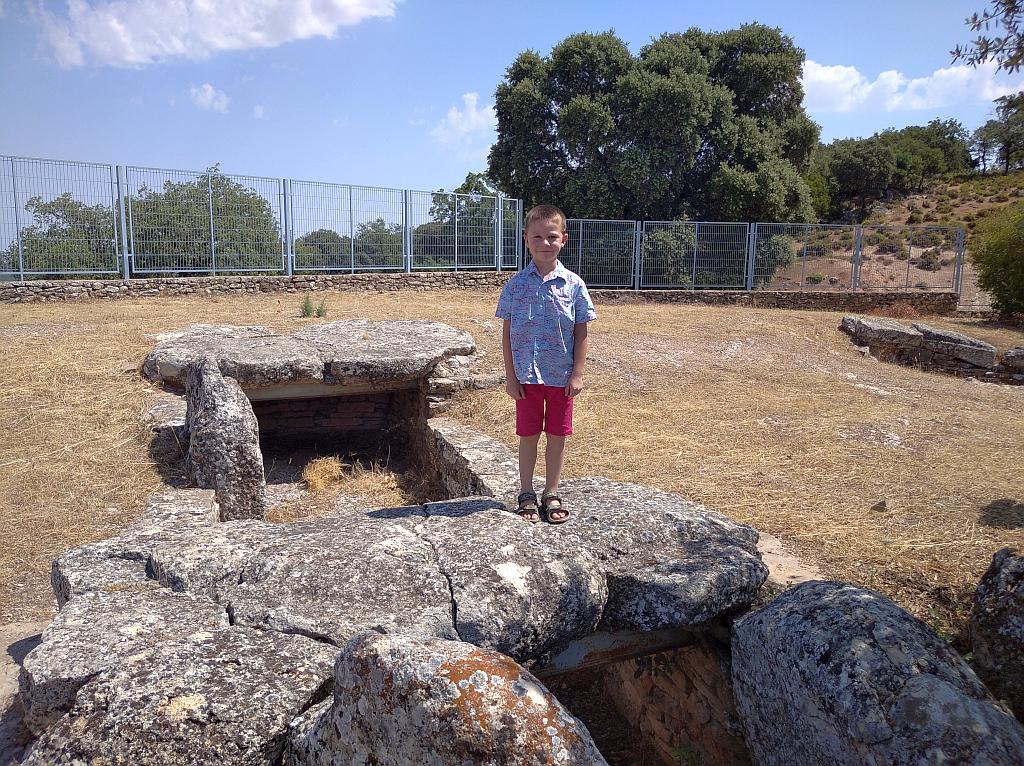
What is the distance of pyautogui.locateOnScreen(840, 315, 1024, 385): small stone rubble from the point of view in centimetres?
1242

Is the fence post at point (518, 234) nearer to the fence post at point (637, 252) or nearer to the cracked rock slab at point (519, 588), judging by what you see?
the fence post at point (637, 252)

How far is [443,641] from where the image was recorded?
226 centimetres

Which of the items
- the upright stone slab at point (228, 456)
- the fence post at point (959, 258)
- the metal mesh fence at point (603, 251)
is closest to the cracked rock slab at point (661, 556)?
the upright stone slab at point (228, 456)

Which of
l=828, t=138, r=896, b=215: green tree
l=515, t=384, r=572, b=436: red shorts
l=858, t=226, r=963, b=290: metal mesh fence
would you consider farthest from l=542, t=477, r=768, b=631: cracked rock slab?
l=828, t=138, r=896, b=215: green tree

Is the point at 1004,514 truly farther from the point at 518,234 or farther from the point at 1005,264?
the point at 518,234

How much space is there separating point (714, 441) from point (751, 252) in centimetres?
1341

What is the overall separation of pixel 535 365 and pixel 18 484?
4.12 m

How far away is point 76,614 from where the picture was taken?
114 inches

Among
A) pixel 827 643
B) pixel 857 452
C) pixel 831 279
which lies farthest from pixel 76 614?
pixel 831 279

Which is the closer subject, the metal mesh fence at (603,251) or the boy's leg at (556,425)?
the boy's leg at (556,425)

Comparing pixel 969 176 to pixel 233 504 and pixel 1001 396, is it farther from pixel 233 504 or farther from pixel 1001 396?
pixel 233 504

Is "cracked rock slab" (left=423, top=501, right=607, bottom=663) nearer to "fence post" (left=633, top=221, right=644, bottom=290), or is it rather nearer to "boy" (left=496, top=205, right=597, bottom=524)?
"boy" (left=496, top=205, right=597, bottom=524)

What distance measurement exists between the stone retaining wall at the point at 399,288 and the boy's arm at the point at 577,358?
40.5ft

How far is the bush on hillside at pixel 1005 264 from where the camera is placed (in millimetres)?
16266
